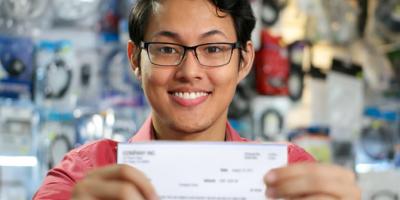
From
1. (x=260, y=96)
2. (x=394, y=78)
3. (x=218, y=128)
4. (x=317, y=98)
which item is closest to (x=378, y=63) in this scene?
(x=394, y=78)

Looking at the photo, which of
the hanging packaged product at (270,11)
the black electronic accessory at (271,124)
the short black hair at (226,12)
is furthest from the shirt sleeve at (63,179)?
the hanging packaged product at (270,11)

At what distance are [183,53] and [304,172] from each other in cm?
45

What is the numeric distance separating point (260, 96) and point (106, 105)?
690 mm

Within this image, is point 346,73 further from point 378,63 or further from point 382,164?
point 382,164

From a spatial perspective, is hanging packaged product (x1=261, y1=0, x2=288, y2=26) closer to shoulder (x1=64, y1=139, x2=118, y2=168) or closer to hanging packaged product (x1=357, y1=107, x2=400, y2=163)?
hanging packaged product (x1=357, y1=107, x2=400, y2=163)

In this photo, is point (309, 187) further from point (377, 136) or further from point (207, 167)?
point (377, 136)

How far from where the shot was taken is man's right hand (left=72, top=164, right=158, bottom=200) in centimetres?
126

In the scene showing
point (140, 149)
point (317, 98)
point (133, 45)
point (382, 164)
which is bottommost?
point (382, 164)

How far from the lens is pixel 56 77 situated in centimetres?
312

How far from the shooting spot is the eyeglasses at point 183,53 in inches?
63.3

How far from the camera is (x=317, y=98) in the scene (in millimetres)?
3408

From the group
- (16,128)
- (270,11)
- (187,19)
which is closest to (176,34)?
(187,19)

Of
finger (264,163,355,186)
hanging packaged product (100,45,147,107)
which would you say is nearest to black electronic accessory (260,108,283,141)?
hanging packaged product (100,45,147,107)

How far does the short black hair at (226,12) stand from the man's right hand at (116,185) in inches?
19.3
